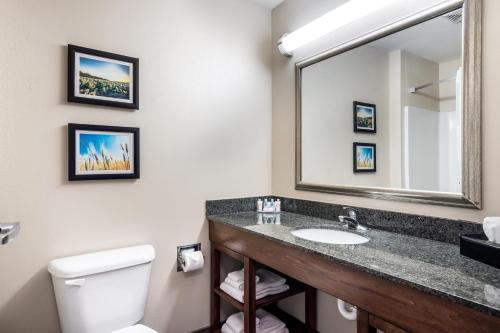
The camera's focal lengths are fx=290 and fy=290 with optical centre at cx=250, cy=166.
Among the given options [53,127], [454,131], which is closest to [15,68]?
[53,127]

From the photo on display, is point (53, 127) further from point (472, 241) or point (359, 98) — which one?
point (472, 241)

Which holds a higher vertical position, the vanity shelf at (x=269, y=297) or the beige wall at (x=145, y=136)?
the beige wall at (x=145, y=136)

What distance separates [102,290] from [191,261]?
1.68 ft

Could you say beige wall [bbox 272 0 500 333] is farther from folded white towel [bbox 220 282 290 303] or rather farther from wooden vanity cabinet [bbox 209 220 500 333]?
wooden vanity cabinet [bbox 209 220 500 333]

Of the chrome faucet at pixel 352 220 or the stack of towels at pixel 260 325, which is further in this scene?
the stack of towels at pixel 260 325

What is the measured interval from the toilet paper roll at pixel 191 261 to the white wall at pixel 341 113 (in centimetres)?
85

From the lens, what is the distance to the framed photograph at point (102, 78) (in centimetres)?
144

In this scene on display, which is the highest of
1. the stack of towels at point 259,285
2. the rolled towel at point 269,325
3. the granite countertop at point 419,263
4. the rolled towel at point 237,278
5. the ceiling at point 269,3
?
the ceiling at point 269,3

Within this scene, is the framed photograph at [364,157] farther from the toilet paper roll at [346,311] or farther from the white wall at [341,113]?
the toilet paper roll at [346,311]

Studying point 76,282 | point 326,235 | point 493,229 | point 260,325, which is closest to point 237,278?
point 260,325

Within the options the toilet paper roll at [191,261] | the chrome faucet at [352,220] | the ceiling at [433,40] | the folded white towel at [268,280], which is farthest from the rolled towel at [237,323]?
the ceiling at [433,40]

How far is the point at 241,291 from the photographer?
5.43 feet

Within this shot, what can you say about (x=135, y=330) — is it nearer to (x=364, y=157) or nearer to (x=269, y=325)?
(x=269, y=325)

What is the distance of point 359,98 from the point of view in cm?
167
